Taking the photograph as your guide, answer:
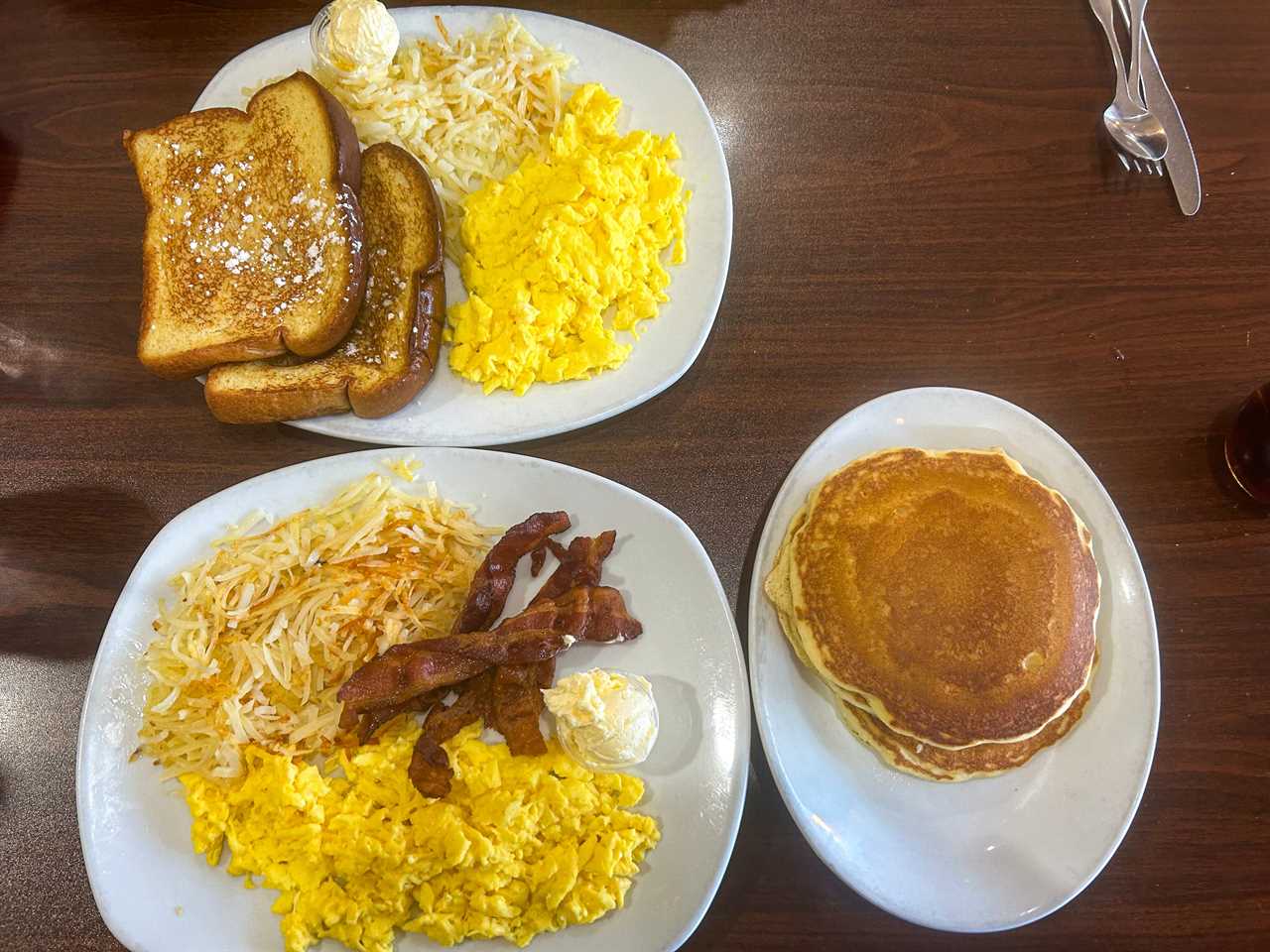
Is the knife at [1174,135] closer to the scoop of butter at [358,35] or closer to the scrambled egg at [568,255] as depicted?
the scrambled egg at [568,255]

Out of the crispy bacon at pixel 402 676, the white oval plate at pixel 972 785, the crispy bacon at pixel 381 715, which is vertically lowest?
the white oval plate at pixel 972 785

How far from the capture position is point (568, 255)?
221 cm

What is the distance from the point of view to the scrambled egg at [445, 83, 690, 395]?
7.29ft

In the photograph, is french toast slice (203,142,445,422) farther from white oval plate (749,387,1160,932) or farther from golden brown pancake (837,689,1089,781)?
golden brown pancake (837,689,1089,781)

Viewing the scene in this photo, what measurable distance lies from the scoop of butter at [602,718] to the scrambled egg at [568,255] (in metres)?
0.79

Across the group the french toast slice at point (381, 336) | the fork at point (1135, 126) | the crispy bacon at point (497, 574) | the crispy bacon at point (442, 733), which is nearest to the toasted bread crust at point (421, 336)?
the french toast slice at point (381, 336)

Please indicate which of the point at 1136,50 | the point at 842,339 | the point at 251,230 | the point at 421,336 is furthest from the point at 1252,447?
the point at 251,230

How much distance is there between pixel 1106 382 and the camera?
2.43 metres

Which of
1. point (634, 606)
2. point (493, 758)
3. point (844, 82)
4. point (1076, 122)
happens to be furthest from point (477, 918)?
point (1076, 122)

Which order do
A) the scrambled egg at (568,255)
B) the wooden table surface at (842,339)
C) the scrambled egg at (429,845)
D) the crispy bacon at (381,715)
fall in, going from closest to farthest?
the scrambled egg at (429,845)
the crispy bacon at (381,715)
the wooden table surface at (842,339)
the scrambled egg at (568,255)

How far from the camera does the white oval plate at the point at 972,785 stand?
1964 mm

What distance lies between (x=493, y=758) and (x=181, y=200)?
1704mm

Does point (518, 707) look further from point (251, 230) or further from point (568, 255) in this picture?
point (251, 230)

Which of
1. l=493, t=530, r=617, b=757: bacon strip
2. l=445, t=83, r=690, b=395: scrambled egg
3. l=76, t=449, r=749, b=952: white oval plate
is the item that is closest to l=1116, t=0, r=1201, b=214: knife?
l=445, t=83, r=690, b=395: scrambled egg
